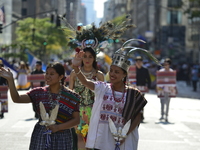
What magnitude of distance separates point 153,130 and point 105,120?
7.47 meters

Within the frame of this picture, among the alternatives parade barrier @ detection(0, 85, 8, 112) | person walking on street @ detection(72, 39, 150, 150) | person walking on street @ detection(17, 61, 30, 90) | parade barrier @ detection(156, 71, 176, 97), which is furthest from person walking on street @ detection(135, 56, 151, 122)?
person walking on street @ detection(17, 61, 30, 90)

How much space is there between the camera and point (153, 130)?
13.0m

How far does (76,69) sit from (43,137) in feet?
2.87

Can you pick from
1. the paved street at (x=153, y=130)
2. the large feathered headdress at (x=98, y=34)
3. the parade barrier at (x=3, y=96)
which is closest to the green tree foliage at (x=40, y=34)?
the paved street at (x=153, y=130)

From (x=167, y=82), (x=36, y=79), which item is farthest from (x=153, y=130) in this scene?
(x=36, y=79)

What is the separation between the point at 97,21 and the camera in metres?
9.66

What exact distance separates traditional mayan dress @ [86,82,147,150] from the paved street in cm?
447

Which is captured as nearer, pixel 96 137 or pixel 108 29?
pixel 96 137

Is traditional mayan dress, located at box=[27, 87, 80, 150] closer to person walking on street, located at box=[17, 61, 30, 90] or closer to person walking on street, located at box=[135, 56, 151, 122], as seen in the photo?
person walking on street, located at box=[135, 56, 151, 122]

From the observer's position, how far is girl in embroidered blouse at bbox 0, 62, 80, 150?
5.31 metres

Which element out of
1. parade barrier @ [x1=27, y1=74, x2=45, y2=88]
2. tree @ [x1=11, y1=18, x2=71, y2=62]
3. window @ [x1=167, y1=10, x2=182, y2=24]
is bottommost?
parade barrier @ [x1=27, y1=74, x2=45, y2=88]

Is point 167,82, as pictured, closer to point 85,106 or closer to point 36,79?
point 36,79

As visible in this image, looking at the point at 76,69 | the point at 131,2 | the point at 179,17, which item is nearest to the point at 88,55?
the point at 76,69

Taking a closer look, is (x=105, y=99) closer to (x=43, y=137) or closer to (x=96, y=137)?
(x=96, y=137)
